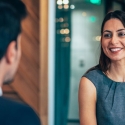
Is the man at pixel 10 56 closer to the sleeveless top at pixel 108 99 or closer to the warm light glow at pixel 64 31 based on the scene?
the sleeveless top at pixel 108 99

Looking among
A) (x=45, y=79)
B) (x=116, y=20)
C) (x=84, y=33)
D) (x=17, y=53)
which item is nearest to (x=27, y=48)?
(x=45, y=79)

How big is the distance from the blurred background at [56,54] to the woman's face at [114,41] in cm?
169

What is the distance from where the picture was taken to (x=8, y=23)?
944mm

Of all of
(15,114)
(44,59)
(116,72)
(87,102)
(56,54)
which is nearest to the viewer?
(15,114)

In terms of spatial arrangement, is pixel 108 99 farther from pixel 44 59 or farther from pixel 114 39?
pixel 44 59

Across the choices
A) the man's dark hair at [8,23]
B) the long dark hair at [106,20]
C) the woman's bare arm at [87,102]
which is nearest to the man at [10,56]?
the man's dark hair at [8,23]

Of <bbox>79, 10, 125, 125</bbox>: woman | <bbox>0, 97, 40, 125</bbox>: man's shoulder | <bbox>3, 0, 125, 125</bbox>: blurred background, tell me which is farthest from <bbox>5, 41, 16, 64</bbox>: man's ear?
<bbox>3, 0, 125, 125</bbox>: blurred background

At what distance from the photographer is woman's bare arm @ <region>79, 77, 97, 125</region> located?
1721 millimetres

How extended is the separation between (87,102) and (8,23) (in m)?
0.89

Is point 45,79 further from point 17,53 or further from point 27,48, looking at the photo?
point 17,53

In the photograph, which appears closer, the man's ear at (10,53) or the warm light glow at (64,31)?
the man's ear at (10,53)

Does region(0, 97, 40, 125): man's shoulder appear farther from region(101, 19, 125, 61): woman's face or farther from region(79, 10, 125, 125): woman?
region(101, 19, 125, 61): woman's face

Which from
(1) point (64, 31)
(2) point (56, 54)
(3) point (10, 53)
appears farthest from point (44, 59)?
(3) point (10, 53)

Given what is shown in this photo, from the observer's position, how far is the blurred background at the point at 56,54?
3488 millimetres
